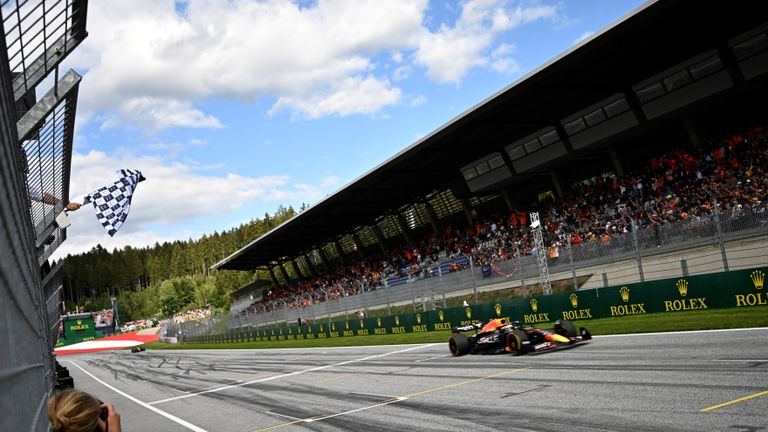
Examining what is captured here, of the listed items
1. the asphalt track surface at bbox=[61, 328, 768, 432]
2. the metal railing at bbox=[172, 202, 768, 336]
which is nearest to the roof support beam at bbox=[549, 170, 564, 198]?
the metal railing at bbox=[172, 202, 768, 336]

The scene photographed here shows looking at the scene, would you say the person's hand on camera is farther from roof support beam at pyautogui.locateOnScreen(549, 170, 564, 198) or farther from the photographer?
roof support beam at pyautogui.locateOnScreen(549, 170, 564, 198)

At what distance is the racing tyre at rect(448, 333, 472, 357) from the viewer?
15.4 m

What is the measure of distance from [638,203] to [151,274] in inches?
6889

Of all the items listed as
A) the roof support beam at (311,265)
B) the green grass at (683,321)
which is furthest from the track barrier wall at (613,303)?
the roof support beam at (311,265)

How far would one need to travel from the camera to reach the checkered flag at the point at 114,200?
1404cm

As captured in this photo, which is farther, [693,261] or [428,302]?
[428,302]

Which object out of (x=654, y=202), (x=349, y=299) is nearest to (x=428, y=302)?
(x=349, y=299)

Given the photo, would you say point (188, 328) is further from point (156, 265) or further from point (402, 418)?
point (156, 265)

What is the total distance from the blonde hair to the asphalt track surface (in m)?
5.32

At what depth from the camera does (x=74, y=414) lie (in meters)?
2.62

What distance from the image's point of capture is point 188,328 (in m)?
68.1

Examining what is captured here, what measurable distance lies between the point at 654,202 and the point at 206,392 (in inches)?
678

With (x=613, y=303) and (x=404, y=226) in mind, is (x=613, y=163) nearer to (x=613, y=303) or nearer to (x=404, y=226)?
(x=613, y=303)

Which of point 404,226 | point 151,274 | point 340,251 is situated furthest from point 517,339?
point 151,274
